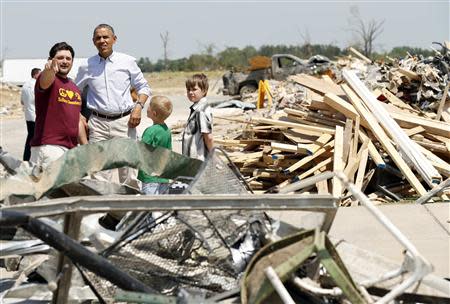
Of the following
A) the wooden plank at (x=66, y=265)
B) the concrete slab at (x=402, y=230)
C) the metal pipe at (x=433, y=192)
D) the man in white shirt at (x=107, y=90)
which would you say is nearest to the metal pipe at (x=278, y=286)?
the wooden plank at (x=66, y=265)

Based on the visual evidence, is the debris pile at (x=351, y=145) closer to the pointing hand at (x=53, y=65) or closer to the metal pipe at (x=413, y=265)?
the pointing hand at (x=53, y=65)

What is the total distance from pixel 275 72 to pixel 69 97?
23.5 metres

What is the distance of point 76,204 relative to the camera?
337cm

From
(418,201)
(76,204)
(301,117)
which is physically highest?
(76,204)

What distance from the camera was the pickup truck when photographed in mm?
26556

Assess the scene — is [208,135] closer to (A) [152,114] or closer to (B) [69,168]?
(A) [152,114]

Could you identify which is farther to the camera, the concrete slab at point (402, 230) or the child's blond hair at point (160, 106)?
the child's blond hair at point (160, 106)

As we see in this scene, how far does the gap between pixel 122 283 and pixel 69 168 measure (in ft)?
3.22

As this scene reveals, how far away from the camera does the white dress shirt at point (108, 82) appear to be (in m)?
7.18

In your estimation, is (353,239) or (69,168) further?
→ (353,239)

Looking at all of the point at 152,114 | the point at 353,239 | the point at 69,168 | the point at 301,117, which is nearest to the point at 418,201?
the point at 353,239

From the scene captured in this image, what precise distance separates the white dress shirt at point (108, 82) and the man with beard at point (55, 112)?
2.55 ft

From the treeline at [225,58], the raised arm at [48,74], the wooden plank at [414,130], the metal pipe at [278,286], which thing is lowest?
the treeline at [225,58]

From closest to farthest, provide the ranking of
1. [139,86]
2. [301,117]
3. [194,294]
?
1. [194,294]
2. [139,86]
3. [301,117]
